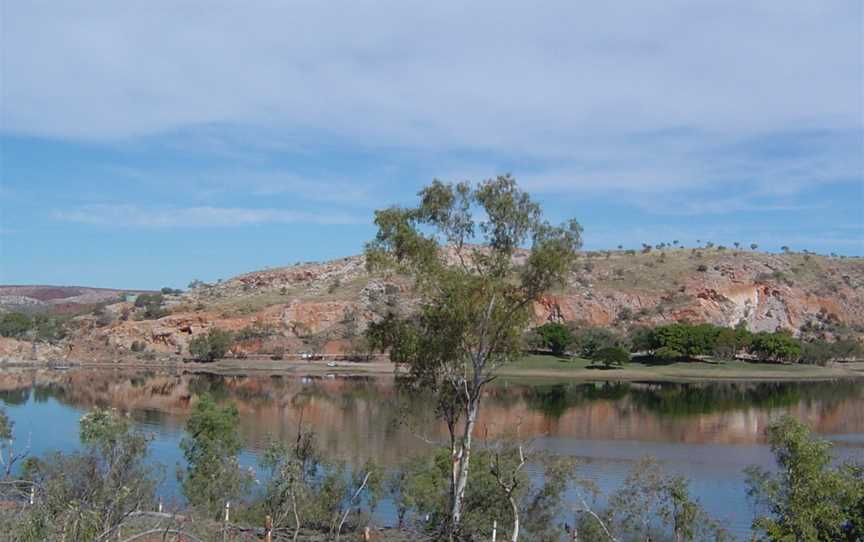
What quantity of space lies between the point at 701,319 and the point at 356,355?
4902cm

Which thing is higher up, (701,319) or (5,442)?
(701,319)

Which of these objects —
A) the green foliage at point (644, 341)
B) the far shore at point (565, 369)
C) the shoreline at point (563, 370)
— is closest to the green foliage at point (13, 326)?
the far shore at point (565, 369)

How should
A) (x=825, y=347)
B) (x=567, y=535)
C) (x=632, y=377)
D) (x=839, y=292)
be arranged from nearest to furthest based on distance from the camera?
(x=567, y=535)
(x=632, y=377)
(x=825, y=347)
(x=839, y=292)

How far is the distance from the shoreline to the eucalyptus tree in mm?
74033

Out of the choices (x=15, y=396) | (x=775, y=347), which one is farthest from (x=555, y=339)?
(x=15, y=396)

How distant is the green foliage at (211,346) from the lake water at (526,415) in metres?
12.1

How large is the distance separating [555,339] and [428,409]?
7114 cm

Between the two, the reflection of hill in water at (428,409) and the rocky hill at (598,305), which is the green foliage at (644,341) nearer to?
the rocky hill at (598,305)

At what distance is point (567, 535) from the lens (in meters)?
25.6

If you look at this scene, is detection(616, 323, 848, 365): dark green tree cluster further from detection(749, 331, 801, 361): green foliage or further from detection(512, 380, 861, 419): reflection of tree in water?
detection(512, 380, 861, 419): reflection of tree in water

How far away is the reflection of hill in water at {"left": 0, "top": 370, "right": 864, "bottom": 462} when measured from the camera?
169 feet

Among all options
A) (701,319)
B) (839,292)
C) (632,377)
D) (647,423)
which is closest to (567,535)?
(647,423)

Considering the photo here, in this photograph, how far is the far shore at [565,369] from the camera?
98.9 m

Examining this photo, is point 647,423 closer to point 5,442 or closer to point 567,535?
point 567,535
